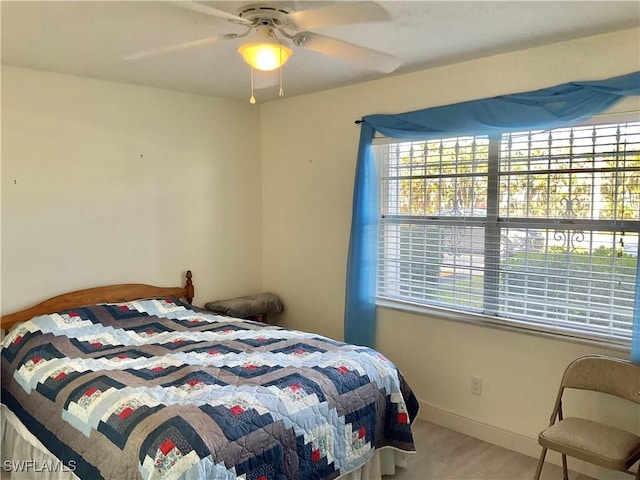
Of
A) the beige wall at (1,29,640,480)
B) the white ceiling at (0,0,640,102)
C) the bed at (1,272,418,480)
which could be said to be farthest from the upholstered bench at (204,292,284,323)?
the white ceiling at (0,0,640,102)

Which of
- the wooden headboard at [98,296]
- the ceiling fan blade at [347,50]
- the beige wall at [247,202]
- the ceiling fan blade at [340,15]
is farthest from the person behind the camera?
the wooden headboard at [98,296]

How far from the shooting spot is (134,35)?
8.37 feet

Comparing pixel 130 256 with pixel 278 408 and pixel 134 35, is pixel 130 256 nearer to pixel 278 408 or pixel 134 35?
pixel 134 35

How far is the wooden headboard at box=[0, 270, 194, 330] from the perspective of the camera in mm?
3199

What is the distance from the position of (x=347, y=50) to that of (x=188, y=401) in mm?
1610

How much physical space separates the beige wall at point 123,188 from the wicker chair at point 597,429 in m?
2.68

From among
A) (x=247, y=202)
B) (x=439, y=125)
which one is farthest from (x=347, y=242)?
(x=439, y=125)

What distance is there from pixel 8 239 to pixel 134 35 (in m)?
1.53

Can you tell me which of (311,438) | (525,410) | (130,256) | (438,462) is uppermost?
(130,256)

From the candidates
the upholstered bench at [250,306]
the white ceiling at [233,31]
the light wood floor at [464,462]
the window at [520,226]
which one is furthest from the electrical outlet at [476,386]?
the white ceiling at [233,31]

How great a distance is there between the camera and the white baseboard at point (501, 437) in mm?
Answer: 2737

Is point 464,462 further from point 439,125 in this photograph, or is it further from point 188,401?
point 439,125

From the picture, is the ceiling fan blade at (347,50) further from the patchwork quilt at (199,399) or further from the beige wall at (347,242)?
the patchwork quilt at (199,399)

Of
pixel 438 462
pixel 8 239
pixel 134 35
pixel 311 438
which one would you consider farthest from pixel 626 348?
pixel 8 239
